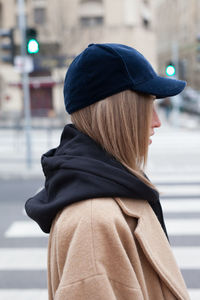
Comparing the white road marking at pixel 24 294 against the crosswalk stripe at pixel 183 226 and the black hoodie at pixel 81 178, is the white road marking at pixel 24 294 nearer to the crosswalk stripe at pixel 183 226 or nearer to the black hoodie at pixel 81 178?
the crosswalk stripe at pixel 183 226

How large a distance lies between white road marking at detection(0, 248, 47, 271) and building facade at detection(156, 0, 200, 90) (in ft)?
167

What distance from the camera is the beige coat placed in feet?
3.91

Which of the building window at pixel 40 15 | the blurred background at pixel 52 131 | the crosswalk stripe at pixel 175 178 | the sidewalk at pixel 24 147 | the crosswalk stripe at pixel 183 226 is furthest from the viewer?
the building window at pixel 40 15

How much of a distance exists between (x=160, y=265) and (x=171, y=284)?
72 millimetres

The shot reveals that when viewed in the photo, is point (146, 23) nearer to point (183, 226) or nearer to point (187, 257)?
point (183, 226)

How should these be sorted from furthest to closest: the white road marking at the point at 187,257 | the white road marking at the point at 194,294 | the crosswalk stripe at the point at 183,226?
1. the crosswalk stripe at the point at 183,226
2. the white road marking at the point at 187,257
3. the white road marking at the point at 194,294

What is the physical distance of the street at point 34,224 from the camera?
4371 mm

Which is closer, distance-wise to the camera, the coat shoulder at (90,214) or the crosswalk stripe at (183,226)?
the coat shoulder at (90,214)

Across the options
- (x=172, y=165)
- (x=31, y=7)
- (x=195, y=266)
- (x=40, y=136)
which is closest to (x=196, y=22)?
(x=31, y=7)

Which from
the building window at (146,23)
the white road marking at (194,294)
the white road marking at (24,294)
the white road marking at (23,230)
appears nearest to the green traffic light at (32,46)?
the white road marking at (23,230)

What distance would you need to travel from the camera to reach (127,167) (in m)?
1.36

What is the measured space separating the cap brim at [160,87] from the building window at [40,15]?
3739 cm

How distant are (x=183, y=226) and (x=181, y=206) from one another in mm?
1154

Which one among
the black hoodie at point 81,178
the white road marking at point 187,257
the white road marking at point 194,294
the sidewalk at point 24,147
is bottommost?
the sidewalk at point 24,147
